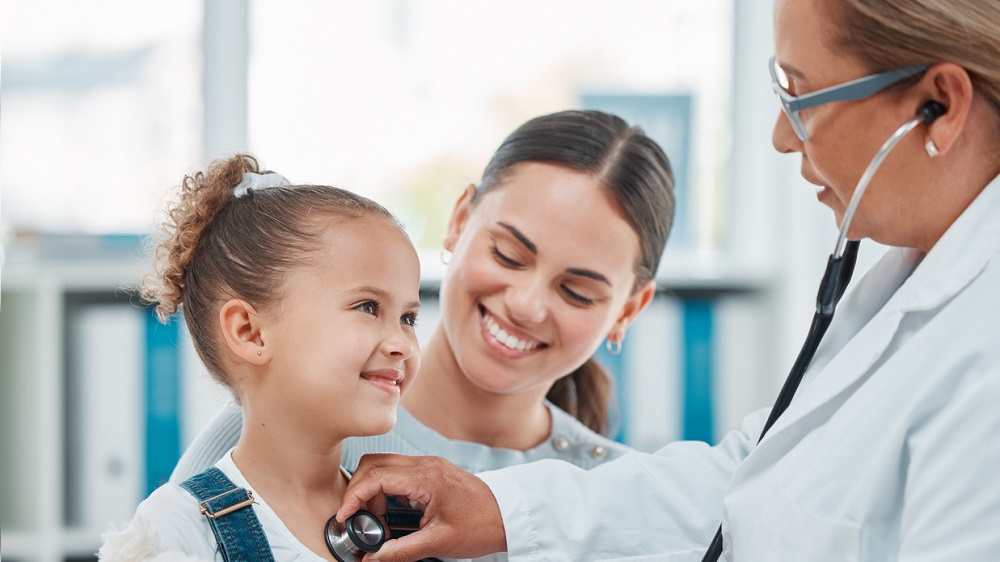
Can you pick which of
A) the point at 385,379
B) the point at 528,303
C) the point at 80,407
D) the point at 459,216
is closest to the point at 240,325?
the point at 385,379

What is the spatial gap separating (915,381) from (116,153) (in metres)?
2.48

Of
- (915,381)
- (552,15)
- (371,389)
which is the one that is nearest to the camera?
(915,381)

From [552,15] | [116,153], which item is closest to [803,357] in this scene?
[552,15]

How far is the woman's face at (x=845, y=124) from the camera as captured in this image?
3.53ft

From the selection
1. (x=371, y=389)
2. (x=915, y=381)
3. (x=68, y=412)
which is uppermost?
(x=915, y=381)

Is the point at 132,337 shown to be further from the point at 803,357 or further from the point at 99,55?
the point at 803,357

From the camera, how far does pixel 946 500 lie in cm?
92

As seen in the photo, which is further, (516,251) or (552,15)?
(552,15)

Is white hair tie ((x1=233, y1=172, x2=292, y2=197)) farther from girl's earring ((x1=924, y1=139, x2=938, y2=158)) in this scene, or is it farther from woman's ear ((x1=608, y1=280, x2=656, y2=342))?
girl's earring ((x1=924, y1=139, x2=938, y2=158))

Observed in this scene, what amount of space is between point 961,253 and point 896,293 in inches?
4.0

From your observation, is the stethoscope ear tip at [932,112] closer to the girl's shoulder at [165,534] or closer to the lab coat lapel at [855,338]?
the lab coat lapel at [855,338]

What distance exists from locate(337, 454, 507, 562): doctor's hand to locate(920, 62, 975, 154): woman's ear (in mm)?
680

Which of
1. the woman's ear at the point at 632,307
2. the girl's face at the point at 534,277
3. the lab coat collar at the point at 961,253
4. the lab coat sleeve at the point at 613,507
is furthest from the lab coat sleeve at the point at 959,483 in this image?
the woman's ear at the point at 632,307

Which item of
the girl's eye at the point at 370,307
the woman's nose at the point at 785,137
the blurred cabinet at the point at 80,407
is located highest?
the woman's nose at the point at 785,137
